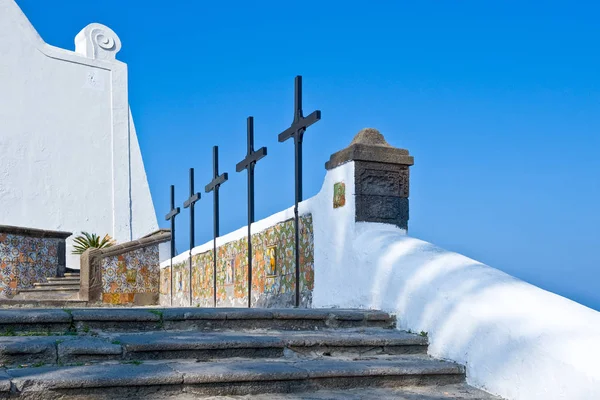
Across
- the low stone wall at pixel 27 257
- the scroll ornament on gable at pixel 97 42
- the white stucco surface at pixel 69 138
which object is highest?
the scroll ornament on gable at pixel 97 42

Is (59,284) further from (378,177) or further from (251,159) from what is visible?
(378,177)

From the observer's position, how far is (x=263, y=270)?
675 cm

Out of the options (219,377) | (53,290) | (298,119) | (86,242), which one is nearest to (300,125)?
(298,119)

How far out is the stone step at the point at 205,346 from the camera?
3000 millimetres

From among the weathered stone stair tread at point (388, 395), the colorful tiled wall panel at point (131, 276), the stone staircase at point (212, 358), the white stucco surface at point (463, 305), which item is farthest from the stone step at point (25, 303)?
the weathered stone stair tread at point (388, 395)

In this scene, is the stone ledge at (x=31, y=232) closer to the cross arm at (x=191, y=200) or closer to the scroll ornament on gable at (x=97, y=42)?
the cross arm at (x=191, y=200)

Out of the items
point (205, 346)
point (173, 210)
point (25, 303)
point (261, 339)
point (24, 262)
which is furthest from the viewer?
point (24, 262)

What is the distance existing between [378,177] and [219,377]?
8.24ft

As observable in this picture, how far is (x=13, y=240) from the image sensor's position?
1189 centimetres

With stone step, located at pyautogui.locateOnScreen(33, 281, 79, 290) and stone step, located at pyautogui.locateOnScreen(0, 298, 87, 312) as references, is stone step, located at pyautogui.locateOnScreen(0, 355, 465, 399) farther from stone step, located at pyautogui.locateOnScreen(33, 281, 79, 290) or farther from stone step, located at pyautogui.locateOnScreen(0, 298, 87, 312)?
stone step, located at pyautogui.locateOnScreen(33, 281, 79, 290)

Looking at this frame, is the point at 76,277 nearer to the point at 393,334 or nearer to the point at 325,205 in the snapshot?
the point at 325,205

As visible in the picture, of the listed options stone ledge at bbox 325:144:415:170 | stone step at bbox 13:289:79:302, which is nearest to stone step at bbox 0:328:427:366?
stone ledge at bbox 325:144:415:170

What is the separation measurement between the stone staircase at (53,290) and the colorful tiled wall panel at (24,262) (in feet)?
0.85

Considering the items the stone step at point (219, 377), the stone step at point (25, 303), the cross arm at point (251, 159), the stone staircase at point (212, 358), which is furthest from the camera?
the stone step at point (25, 303)
